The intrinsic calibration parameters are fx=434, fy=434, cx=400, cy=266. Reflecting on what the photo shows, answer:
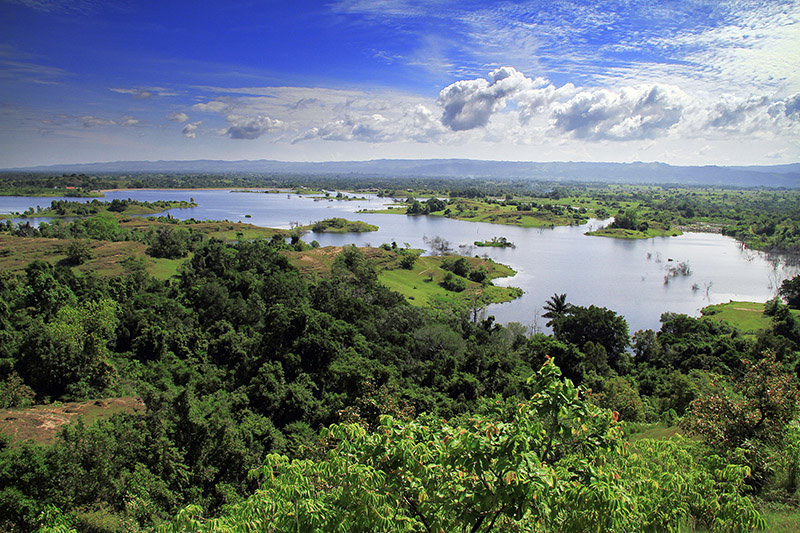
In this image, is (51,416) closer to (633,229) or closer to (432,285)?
(432,285)

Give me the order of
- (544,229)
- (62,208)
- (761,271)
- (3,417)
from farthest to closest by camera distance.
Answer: (544,229), (62,208), (761,271), (3,417)

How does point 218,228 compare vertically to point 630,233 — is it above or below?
above

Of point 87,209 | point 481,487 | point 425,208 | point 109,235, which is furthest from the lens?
point 425,208

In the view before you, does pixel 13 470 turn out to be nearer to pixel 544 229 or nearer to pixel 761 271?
pixel 761 271

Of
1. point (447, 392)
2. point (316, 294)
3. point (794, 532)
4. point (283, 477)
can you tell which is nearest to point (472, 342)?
point (447, 392)

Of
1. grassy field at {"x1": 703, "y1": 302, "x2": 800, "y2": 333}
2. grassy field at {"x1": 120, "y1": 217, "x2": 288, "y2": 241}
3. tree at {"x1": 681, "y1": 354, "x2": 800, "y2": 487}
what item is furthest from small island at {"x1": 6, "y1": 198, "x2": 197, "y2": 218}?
grassy field at {"x1": 703, "y1": 302, "x2": 800, "y2": 333}

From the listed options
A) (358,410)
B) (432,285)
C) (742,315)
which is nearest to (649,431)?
(358,410)
